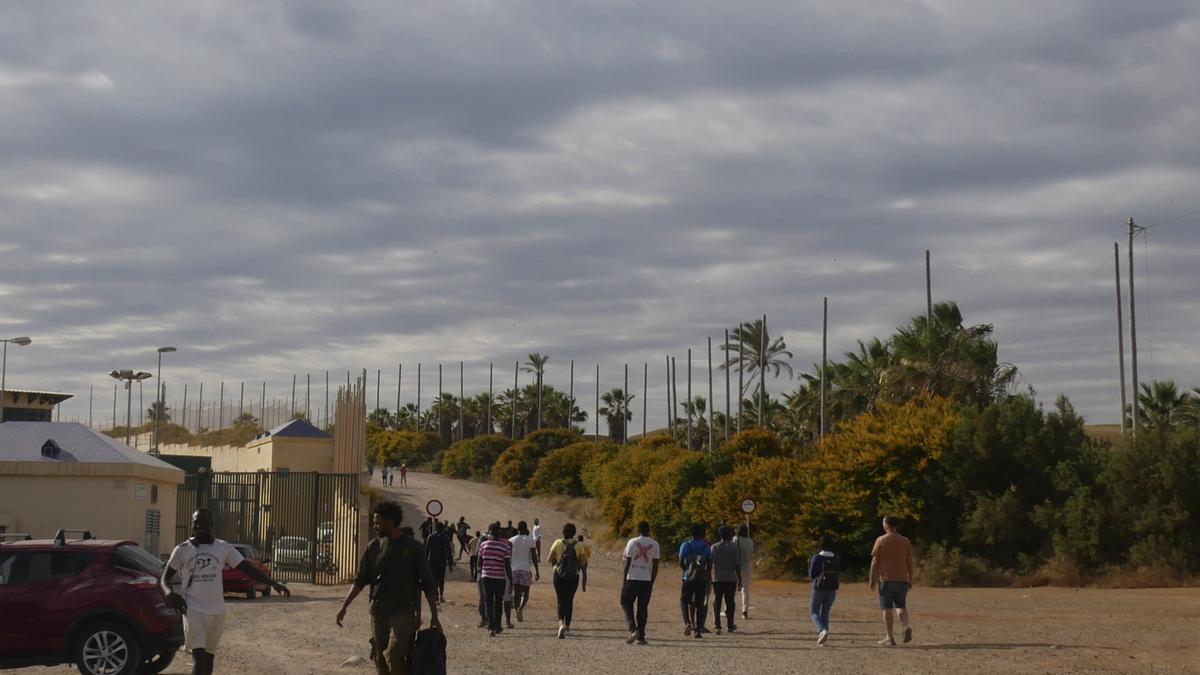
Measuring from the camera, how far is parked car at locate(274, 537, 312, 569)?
3575 centimetres

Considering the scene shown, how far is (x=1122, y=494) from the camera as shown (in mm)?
34094

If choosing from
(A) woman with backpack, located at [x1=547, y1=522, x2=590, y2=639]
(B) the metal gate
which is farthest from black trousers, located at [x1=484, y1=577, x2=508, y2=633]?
(B) the metal gate

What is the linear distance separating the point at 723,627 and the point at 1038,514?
16736mm

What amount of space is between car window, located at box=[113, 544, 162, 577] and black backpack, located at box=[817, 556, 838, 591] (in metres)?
8.82

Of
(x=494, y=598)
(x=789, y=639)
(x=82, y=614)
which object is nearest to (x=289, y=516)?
(x=494, y=598)

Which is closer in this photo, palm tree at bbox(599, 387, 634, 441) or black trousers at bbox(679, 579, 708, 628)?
black trousers at bbox(679, 579, 708, 628)

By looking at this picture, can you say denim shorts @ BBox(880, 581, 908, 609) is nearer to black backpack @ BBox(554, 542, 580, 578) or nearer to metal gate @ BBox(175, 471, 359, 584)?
black backpack @ BBox(554, 542, 580, 578)

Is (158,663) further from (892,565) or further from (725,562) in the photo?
(892,565)

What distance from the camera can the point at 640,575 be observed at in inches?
706

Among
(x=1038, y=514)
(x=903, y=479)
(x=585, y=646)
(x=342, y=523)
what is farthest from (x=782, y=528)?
(x=585, y=646)

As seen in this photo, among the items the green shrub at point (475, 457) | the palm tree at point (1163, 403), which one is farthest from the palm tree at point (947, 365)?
the green shrub at point (475, 457)

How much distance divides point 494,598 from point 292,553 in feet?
58.8

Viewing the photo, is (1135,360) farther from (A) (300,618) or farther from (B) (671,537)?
(A) (300,618)

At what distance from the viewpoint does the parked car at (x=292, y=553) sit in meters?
35.8
